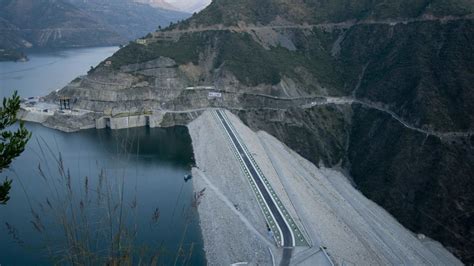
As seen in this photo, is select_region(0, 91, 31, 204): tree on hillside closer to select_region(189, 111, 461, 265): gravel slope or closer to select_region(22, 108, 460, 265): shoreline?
select_region(22, 108, 460, 265): shoreline

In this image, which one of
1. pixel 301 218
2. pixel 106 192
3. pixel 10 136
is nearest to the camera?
pixel 10 136

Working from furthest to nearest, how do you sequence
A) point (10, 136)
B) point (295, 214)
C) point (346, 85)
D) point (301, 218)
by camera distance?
point (346, 85) → point (295, 214) → point (301, 218) → point (10, 136)

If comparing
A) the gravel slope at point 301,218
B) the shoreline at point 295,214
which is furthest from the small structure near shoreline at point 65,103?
the gravel slope at point 301,218

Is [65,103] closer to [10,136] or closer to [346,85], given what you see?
[346,85]

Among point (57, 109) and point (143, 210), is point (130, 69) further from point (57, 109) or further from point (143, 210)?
point (143, 210)

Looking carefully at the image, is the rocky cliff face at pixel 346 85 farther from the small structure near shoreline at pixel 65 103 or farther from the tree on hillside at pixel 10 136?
the tree on hillside at pixel 10 136

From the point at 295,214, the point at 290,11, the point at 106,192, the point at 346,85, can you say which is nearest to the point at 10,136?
the point at 106,192

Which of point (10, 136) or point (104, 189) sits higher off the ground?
point (10, 136)

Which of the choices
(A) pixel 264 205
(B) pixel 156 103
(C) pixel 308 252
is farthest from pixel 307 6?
(C) pixel 308 252
